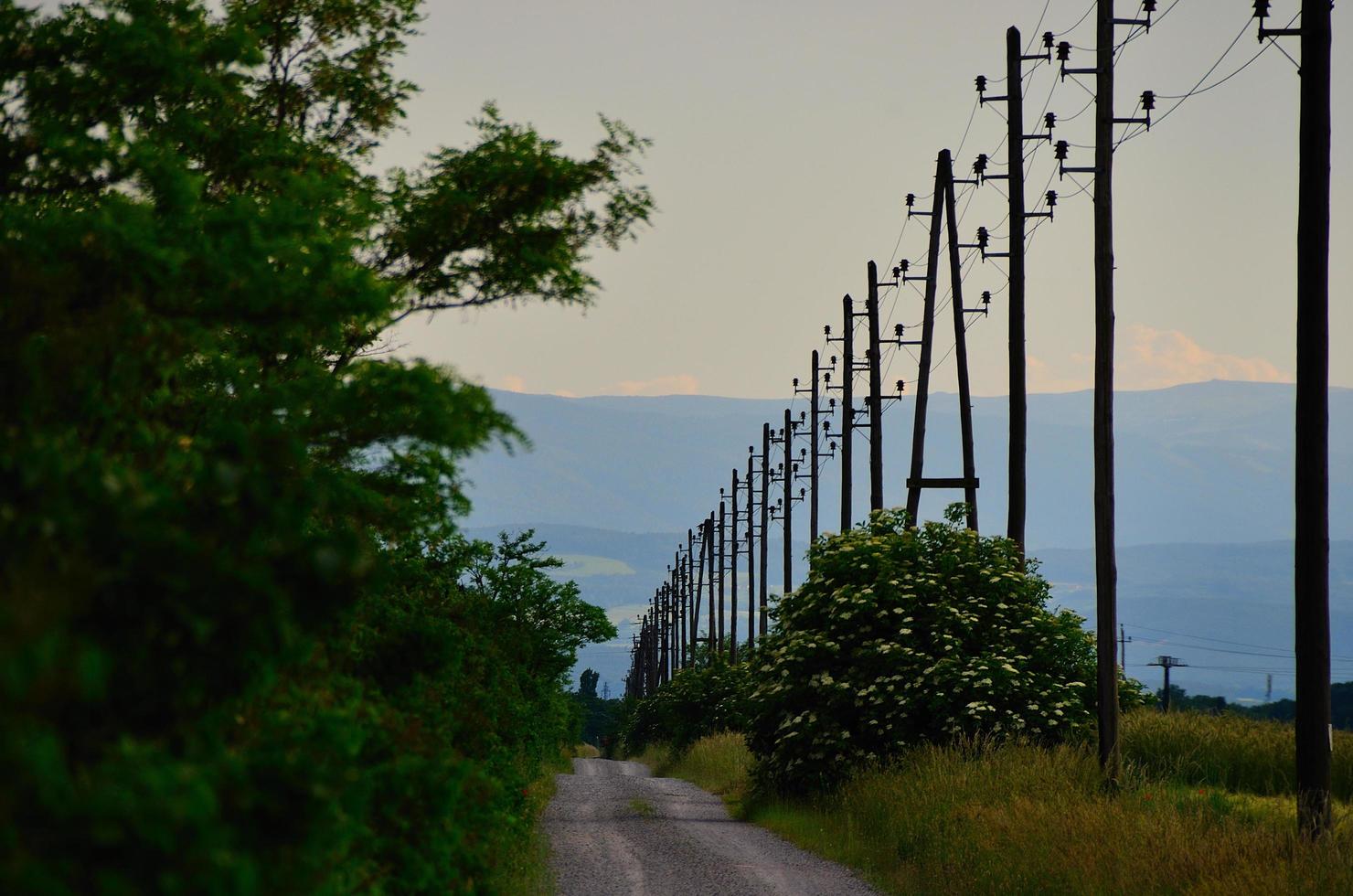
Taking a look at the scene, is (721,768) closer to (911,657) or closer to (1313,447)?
(911,657)

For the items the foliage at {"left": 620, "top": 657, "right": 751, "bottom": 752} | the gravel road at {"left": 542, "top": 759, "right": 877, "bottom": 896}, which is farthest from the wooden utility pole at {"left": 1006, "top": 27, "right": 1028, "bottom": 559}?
the foliage at {"left": 620, "top": 657, "right": 751, "bottom": 752}

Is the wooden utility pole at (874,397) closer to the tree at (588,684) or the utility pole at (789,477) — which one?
the utility pole at (789,477)

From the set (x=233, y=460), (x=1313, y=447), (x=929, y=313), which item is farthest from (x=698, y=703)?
(x=233, y=460)

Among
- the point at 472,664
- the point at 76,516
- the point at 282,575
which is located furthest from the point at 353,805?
the point at 472,664

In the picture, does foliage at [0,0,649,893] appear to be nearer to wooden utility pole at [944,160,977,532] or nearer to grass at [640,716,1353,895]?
grass at [640,716,1353,895]

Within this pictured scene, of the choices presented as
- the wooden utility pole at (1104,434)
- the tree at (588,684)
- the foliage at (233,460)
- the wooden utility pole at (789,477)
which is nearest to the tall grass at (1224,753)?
the wooden utility pole at (1104,434)

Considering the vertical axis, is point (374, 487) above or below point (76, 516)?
above

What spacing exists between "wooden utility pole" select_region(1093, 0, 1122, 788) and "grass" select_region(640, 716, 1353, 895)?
0.67 m

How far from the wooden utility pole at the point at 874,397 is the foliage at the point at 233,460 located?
68.9ft

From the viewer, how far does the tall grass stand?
19938 mm

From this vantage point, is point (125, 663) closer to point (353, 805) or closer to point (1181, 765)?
point (353, 805)

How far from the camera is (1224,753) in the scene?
21.0 meters

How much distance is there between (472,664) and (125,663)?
1095 centimetres

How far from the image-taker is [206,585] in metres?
4.16
